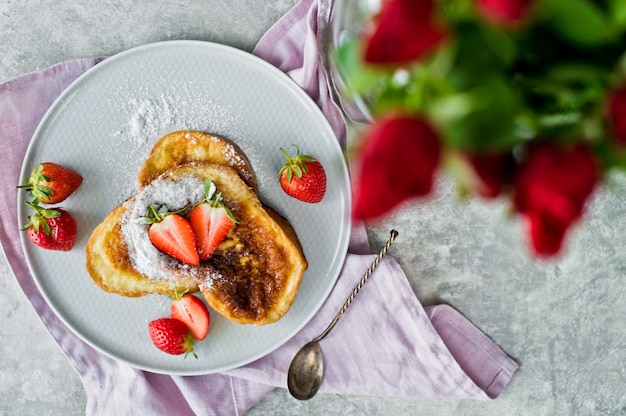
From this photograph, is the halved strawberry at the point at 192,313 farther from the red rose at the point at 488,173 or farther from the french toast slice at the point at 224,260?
the red rose at the point at 488,173

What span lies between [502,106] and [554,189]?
0.07m

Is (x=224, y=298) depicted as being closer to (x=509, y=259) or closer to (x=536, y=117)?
(x=509, y=259)

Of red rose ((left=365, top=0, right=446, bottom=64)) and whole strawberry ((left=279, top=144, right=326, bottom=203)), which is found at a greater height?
red rose ((left=365, top=0, right=446, bottom=64))

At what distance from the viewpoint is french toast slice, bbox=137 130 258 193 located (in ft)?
4.93

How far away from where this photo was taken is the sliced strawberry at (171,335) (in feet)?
4.97

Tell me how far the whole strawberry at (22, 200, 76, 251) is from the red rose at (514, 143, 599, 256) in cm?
121

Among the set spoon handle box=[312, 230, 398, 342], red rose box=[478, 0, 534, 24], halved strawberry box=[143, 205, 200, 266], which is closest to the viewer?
red rose box=[478, 0, 534, 24]

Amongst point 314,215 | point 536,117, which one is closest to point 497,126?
point 536,117

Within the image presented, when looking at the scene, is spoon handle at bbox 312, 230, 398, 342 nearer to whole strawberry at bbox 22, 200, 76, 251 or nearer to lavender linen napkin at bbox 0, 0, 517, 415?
lavender linen napkin at bbox 0, 0, 517, 415

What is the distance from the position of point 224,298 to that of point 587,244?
86cm

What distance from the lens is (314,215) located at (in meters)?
1.54

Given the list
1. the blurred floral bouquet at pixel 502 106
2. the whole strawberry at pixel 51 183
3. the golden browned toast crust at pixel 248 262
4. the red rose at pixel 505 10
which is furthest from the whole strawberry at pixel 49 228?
the red rose at pixel 505 10

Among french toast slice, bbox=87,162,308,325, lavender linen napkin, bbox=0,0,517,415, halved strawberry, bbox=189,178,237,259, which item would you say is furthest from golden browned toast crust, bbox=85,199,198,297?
lavender linen napkin, bbox=0,0,517,415

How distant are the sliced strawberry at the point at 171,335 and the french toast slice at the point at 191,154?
0.31 m
